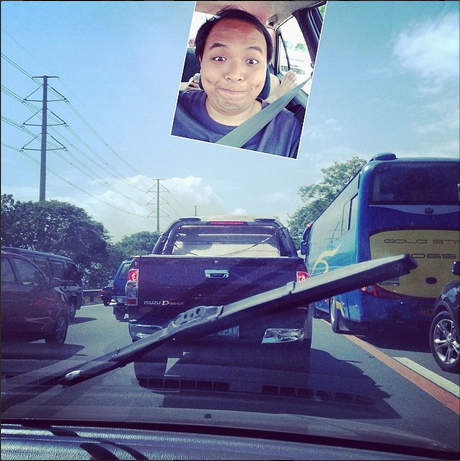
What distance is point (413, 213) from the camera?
3.68m

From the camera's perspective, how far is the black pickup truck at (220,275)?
3.92m

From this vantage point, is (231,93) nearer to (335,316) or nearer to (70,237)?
(70,237)

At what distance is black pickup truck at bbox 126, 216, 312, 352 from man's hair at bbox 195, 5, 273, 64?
1298 millimetres

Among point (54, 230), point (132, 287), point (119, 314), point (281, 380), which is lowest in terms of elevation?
point (281, 380)

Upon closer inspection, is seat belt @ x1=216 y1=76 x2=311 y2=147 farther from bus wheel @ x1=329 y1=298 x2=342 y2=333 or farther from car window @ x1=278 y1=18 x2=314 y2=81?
bus wheel @ x1=329 y1=298 x2=342 y2=333

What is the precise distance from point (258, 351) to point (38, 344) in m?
2.23

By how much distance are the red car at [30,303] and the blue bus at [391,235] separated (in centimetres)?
207

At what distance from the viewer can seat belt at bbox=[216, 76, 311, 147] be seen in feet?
11.1

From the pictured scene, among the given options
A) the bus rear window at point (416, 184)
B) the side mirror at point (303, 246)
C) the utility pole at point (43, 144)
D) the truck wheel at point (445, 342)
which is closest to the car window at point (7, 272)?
the utility pole at point (43, 144)

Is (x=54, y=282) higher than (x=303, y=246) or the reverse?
the reverse

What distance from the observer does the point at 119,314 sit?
507cm

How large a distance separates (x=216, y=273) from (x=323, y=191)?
1012 mm

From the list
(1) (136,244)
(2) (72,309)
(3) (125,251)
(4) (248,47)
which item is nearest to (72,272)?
(3) (125,251)

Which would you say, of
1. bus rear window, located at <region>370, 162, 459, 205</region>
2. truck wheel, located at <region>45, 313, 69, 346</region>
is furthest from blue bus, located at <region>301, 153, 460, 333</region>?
truck wheel, located at <region>45, 313, 69, 346</region>
